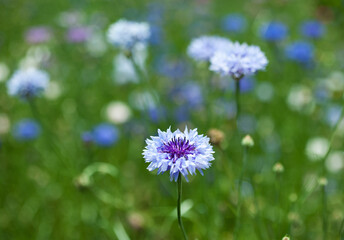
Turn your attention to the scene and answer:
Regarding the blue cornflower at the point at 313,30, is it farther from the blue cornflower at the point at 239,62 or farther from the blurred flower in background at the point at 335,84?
the blue cornflower at the point at 239,62

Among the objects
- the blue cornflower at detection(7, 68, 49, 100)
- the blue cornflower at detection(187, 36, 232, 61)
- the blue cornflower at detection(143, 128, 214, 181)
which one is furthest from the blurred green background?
the blue cornflower at detection(143, 128, 214, 181)

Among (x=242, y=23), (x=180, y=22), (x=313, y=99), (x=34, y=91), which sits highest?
(x=180, y=22)

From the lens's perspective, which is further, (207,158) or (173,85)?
(173,85)

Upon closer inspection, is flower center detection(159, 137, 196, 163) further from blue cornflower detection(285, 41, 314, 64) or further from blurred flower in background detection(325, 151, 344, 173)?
blue cornflower detection(285, 41, 314, 64)

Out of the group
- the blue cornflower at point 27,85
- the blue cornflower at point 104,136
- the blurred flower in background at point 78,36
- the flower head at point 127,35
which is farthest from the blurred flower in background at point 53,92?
the flower head at point 127,35

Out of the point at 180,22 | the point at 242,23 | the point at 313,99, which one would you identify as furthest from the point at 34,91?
the point at 180,22

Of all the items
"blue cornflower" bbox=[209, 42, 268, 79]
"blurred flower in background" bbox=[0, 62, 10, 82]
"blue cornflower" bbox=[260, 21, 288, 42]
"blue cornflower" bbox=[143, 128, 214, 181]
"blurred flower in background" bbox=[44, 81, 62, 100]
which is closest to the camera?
"blue cornflower" bbox=[143, 128, 214, 181]

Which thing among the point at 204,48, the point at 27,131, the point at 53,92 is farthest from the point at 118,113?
the point at 204,48

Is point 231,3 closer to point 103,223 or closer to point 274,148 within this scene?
point 274,148
